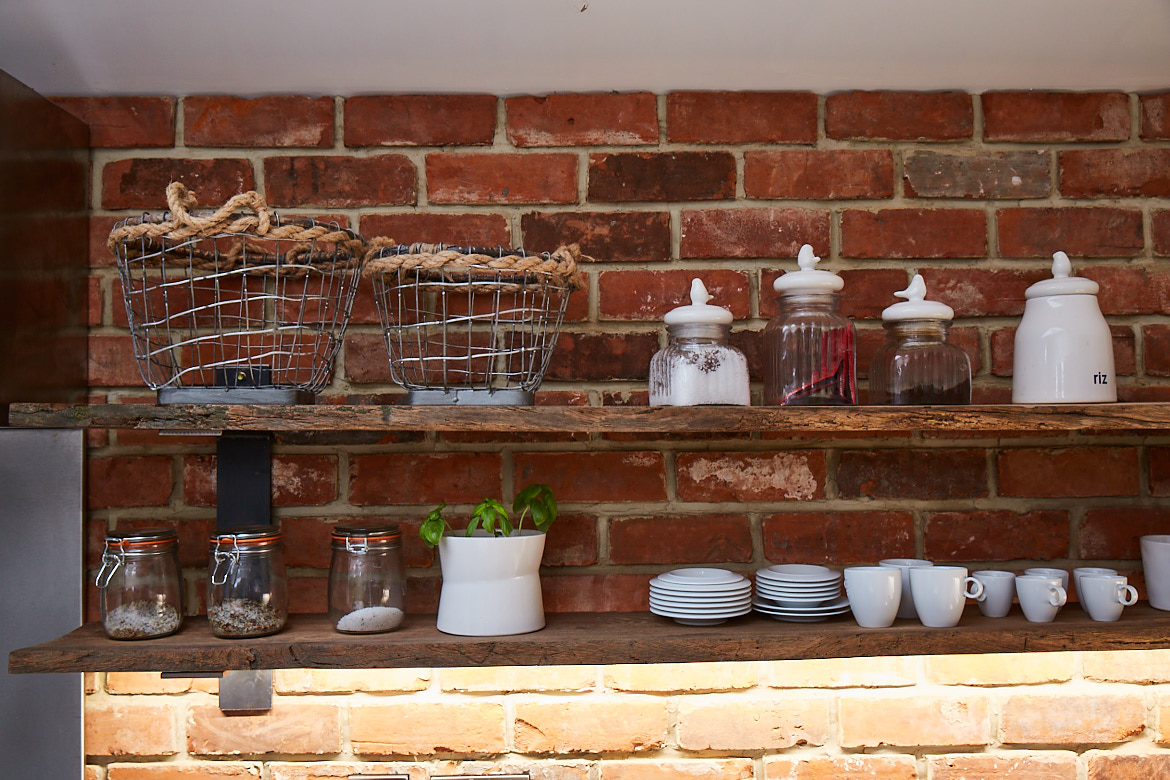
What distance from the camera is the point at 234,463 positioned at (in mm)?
1089

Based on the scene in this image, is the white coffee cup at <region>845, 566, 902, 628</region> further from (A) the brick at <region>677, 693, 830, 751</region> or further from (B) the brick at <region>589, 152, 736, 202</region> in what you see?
(B) the brick at <region>589, 152, 736, 202</region>

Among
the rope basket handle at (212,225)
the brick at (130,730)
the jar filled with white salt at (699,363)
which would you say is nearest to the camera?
the rope basket handle at (212,225)

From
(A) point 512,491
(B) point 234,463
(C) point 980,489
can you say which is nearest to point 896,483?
(C) point 980,489

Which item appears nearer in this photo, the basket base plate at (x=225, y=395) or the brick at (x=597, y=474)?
the basket base plate at (x=225, y=395)

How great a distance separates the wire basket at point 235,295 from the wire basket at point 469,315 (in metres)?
0.07

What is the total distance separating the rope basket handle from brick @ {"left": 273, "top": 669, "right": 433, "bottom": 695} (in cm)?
60

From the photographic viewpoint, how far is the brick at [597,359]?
1127mm

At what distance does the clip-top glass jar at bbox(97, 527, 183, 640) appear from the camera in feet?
3.08

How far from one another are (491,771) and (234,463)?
55cm

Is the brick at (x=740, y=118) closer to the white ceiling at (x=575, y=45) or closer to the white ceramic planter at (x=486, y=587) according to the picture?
the white ceiling at (x=575, y=45)

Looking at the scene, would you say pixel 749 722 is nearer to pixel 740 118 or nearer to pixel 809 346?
pixel 809 346

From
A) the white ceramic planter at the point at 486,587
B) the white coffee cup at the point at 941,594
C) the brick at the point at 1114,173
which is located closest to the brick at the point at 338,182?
the white ceramic planter at the point at 486,587

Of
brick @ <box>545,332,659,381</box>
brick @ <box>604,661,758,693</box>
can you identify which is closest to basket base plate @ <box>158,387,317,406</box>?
brick @ <box>545,332,659,381</box>

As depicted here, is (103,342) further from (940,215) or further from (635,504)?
(940,215)
